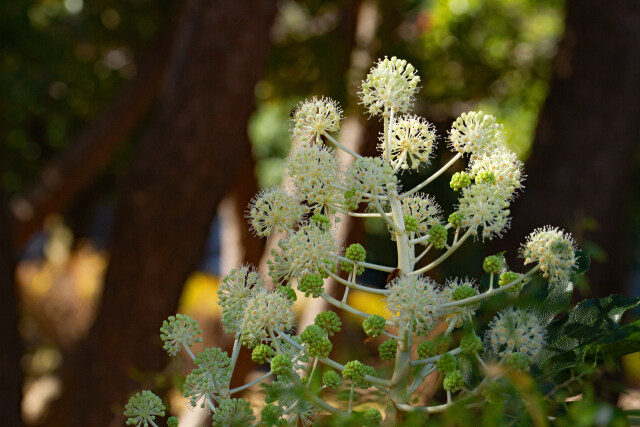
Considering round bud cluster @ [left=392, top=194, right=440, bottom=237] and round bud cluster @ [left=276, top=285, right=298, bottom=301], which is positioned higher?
round bud cluster @ [left=392, top=194, right=440, bottom=237]

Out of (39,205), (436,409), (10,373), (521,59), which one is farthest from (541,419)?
(521,59)

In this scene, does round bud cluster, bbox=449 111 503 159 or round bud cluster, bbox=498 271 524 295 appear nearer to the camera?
round bud cluster, bbox=498 271 524 295

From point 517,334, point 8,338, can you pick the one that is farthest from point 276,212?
point 8,338

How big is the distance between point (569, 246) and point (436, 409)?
33cm

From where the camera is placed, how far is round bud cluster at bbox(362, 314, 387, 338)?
1.04 metres

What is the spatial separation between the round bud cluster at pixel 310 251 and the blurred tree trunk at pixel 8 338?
9.13ft

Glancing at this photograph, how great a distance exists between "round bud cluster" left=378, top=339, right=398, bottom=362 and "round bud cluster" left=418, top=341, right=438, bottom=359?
0.04m

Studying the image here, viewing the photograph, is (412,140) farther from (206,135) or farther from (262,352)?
(206,135)

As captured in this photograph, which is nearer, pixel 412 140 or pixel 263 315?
pixel 263 315

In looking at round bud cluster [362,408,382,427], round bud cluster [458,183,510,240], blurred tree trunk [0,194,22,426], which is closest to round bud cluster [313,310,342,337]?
round bud cluster [362,408,382,427]

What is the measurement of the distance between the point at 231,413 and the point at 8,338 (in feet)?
9.10

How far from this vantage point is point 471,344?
961 mm

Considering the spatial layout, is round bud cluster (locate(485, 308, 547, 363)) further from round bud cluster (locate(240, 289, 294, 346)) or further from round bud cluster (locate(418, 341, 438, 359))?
round bud cluster (locate(240, 289, 294, 346))

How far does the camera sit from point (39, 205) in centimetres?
679
